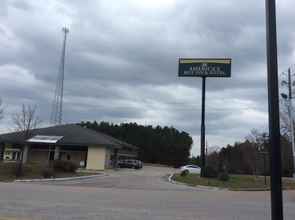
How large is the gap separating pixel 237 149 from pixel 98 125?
44975 mm

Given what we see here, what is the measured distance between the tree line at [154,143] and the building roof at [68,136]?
4491 centimetres

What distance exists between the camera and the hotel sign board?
4128cm

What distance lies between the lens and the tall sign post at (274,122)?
4957 millimetres

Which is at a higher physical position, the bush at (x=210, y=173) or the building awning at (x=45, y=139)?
the building awning at (x=45, y=139)

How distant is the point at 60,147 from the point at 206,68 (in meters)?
22.5

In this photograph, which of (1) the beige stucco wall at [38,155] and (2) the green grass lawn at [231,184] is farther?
(1) the beige stucco wall at [38,155]

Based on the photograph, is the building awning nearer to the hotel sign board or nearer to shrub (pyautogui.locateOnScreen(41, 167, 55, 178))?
shrub (pyautogui.locateOnScreen(41, 167, 55, 178))

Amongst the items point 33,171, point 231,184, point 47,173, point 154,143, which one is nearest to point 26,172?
point 33,171

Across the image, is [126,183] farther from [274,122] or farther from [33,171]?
[274,122]

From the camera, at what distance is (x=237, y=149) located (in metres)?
79.1

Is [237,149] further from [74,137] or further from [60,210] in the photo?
[60,210]

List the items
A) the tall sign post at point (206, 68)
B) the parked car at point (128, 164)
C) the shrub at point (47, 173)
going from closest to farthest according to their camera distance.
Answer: the shrub at point (47, 173) < the tall sign post at point (206, 68) < the parked car at point (128, 164)

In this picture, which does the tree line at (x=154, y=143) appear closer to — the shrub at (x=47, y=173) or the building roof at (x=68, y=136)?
the building roof at (x=68, y=136)

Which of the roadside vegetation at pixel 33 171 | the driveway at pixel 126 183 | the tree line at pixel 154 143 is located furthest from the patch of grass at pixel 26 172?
the tree line at pixel 154 143
